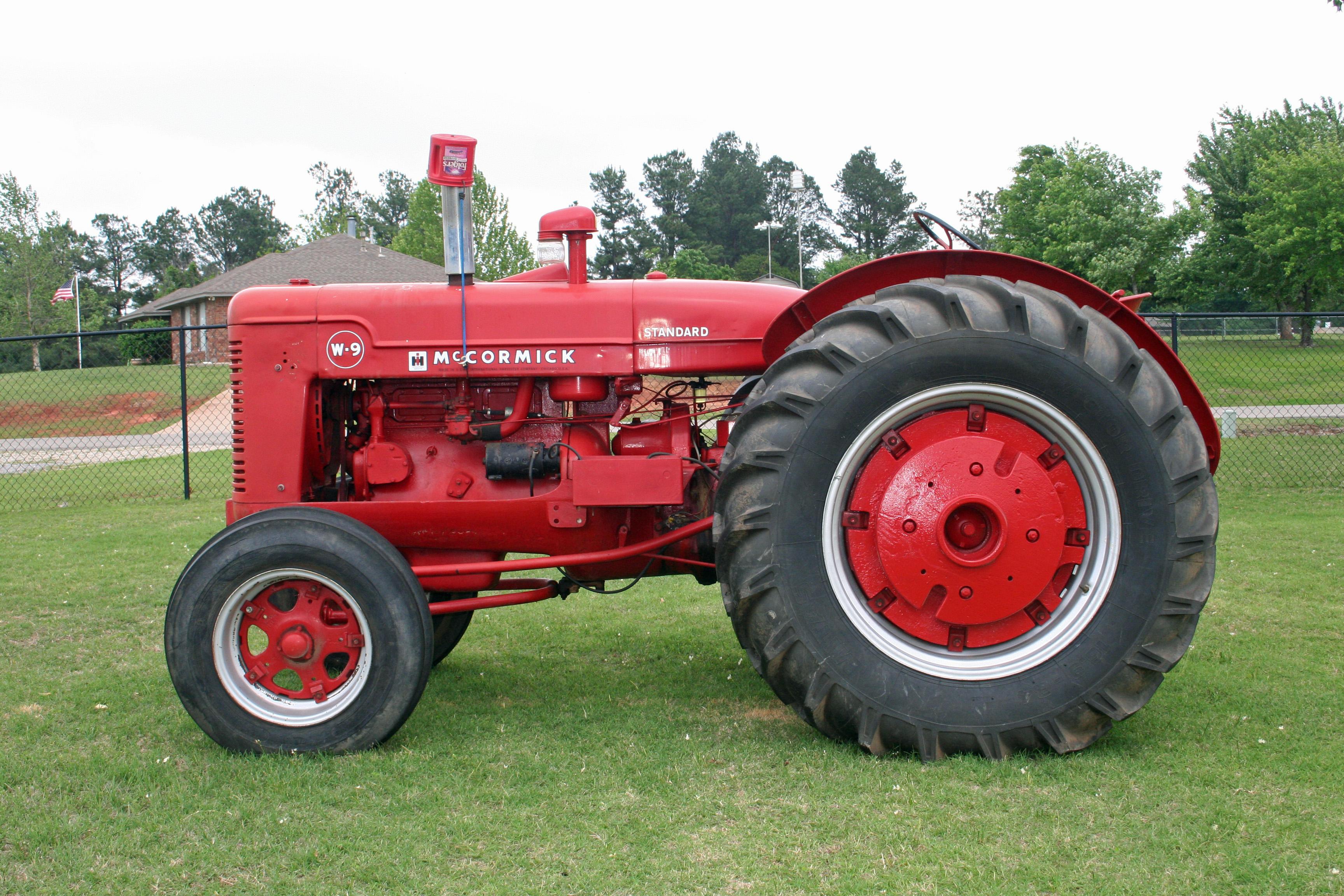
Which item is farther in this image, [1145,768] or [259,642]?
[259,642]

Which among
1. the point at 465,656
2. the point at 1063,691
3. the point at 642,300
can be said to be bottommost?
the point at 465,656

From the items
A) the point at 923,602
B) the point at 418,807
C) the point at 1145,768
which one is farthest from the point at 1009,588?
the point at 418,807

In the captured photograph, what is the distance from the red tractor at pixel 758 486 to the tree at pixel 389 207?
290 ft

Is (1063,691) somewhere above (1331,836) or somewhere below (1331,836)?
above

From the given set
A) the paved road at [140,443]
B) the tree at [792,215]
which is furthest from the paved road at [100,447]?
the tree at [792,215]

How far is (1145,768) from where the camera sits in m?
3.35

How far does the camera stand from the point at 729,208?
68125 mm

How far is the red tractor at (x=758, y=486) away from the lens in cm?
338

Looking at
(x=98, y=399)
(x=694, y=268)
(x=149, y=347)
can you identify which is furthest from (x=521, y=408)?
(x=694, y=268)

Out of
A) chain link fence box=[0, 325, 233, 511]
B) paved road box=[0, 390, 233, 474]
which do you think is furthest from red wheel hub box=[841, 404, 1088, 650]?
paved road box=[0, 390, 233, 474]

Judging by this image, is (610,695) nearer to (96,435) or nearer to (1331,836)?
(1331,836)

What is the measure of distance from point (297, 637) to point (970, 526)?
252cm

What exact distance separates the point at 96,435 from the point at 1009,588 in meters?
15.7

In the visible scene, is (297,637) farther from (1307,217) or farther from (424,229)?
(424,229)
